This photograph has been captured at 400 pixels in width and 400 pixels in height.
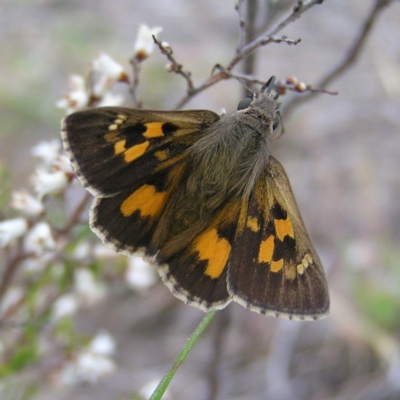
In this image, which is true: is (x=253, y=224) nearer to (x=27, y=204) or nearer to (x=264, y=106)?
(x=264, y=106)

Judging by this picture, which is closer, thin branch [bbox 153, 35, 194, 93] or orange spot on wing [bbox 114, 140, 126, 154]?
thin branch [bbox 153, 35, 194, 93]

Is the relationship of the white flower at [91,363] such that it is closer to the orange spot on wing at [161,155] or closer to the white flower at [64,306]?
→ the white flower at [64,306]

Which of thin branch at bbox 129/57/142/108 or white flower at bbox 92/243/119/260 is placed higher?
thin branch at bbox 129/57/142/108

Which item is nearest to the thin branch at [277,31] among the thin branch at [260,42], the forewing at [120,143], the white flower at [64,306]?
the thin branch at [260,42]

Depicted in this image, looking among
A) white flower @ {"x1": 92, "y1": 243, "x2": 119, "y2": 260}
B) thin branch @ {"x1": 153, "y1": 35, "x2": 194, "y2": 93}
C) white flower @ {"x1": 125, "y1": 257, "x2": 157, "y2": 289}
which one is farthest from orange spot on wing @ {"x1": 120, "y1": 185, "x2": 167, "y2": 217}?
white flower @ {"x1": 125, "y1": 257, "x2": 157, "y2": 289}

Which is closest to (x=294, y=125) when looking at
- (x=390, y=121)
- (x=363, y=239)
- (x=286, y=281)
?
(x=390, y=121)

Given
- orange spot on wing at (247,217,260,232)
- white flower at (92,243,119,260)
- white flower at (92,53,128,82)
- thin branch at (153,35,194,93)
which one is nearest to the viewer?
thin branch at (153,35,194,93)

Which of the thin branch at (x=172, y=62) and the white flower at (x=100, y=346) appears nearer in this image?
the thin branch at (x=172, y=62)

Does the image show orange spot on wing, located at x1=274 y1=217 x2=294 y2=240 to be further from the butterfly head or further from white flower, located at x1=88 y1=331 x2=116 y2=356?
white flower, located at x1=88 y1=331 x2=116 y2=356
